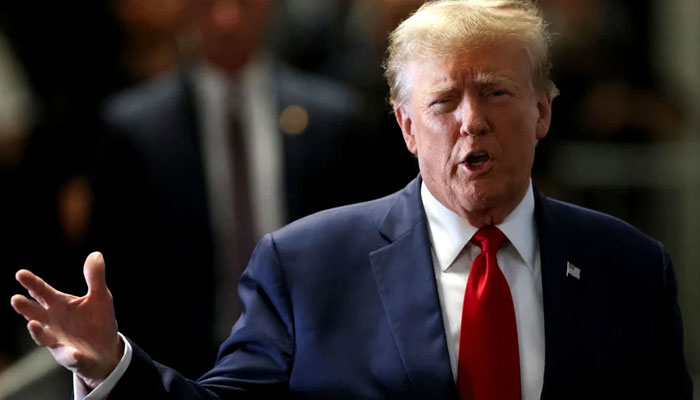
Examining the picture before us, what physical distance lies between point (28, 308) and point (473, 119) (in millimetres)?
982

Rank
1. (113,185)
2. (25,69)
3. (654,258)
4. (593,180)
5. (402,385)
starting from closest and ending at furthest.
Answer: (402,385)
(654,258)
(113,185)
(25,69)
(593,180)

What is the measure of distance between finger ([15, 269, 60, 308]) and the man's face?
861 millimetres

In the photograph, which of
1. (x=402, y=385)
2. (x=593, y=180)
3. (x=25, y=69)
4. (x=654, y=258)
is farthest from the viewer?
(x=593, y=180)

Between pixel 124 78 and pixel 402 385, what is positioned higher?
pixel 124 78

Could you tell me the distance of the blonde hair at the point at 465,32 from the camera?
2.70 meters

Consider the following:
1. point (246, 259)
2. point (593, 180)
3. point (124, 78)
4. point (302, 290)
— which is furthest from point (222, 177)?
point (593, 180)

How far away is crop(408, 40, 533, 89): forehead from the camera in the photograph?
269cm

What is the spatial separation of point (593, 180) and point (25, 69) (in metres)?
2.52

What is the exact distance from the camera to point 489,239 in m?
2.77

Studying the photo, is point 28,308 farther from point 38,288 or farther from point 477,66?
point 477,66

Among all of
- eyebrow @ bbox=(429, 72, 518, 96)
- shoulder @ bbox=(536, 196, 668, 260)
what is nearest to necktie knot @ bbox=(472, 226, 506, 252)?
shoulder @ bbox=(536, 196, 668, 260)

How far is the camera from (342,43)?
523 cm

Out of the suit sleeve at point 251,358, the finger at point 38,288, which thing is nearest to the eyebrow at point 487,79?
the suit sleeve at point 251,358

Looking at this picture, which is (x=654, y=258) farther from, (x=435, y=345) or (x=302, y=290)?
(x=302, y=290)
